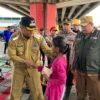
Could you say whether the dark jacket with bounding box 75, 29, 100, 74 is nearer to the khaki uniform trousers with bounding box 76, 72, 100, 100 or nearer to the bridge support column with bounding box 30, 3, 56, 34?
the khaki uniform trousers with bounding box 76, 72, 100, 100

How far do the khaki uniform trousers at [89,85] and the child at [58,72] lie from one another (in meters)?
0.94

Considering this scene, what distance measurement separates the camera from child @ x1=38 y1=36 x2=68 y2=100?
117 inches

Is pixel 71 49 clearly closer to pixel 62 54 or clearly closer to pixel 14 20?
pixel 62 54

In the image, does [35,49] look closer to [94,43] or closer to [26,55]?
[26,55]

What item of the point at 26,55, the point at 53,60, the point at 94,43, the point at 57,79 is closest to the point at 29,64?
the point at 26,55

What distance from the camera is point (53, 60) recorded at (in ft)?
10.6

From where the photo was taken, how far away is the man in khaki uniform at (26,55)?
342 cm

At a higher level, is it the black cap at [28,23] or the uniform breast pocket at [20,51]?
the black cap at [28,23]

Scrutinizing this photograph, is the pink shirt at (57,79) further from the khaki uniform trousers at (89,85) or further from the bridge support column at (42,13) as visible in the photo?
the bridge support column at (42,13)

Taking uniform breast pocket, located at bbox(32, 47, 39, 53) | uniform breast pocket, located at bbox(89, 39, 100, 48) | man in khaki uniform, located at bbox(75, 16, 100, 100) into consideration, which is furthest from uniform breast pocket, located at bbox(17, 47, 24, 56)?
uniform breast pocket, located at bbox(89, 39, 100, 48)

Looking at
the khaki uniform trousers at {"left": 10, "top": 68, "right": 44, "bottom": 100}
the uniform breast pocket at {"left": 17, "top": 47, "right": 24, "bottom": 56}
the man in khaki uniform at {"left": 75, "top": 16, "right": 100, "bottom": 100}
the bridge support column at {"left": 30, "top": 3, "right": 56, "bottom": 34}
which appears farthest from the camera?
the bridge support column at {"left": 30, "top": 3, "right": 56, "bottom": 34}

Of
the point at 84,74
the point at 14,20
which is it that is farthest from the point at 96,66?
the point at 14,20

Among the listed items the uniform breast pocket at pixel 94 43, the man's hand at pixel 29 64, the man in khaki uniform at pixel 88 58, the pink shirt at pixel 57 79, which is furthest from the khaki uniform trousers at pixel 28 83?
the uniform breast pocket at pixel 94 43

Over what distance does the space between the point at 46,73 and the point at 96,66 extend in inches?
45.2
